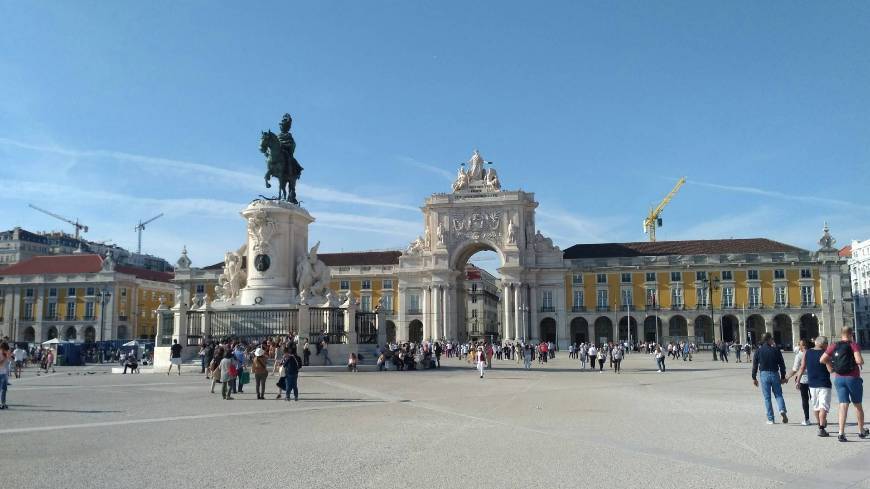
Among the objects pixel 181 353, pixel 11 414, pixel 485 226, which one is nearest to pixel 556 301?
pixel 485 226

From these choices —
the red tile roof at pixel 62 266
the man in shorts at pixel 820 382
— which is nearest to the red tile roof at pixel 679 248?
the red tile roof at pixel 62 266

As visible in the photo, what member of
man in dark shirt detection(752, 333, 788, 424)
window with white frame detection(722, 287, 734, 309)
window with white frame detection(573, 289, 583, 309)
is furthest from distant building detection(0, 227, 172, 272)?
man in dark shirt detection(752, 333, 788, 424)

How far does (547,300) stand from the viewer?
78438 mm

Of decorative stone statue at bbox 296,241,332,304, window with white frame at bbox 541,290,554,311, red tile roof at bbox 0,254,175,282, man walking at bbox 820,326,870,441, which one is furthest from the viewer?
red tile roof at bbox 0,254,175,282

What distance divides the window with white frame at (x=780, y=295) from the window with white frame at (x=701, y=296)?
6.67m

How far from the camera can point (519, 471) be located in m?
7.91

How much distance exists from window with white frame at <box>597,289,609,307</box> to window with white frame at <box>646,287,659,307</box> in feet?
14.0

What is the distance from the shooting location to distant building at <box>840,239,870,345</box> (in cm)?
10312

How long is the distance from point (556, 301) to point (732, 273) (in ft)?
59.8

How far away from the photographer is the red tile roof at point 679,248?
258 feet

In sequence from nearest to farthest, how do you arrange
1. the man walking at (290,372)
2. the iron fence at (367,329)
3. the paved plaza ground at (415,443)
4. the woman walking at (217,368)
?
the paved plaza ground at (415,443)
the man walking at (290,372)
the woman walking at (217,368)
the iron fence at (367,329)

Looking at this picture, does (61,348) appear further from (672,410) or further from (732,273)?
(732,273)

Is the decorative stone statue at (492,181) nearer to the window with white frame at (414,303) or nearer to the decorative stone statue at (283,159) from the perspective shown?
the window with white frame at (414,303)

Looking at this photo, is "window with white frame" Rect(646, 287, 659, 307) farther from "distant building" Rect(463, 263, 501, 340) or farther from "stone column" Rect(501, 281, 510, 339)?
"distant building" Rect(463, 263, 501, 340)
